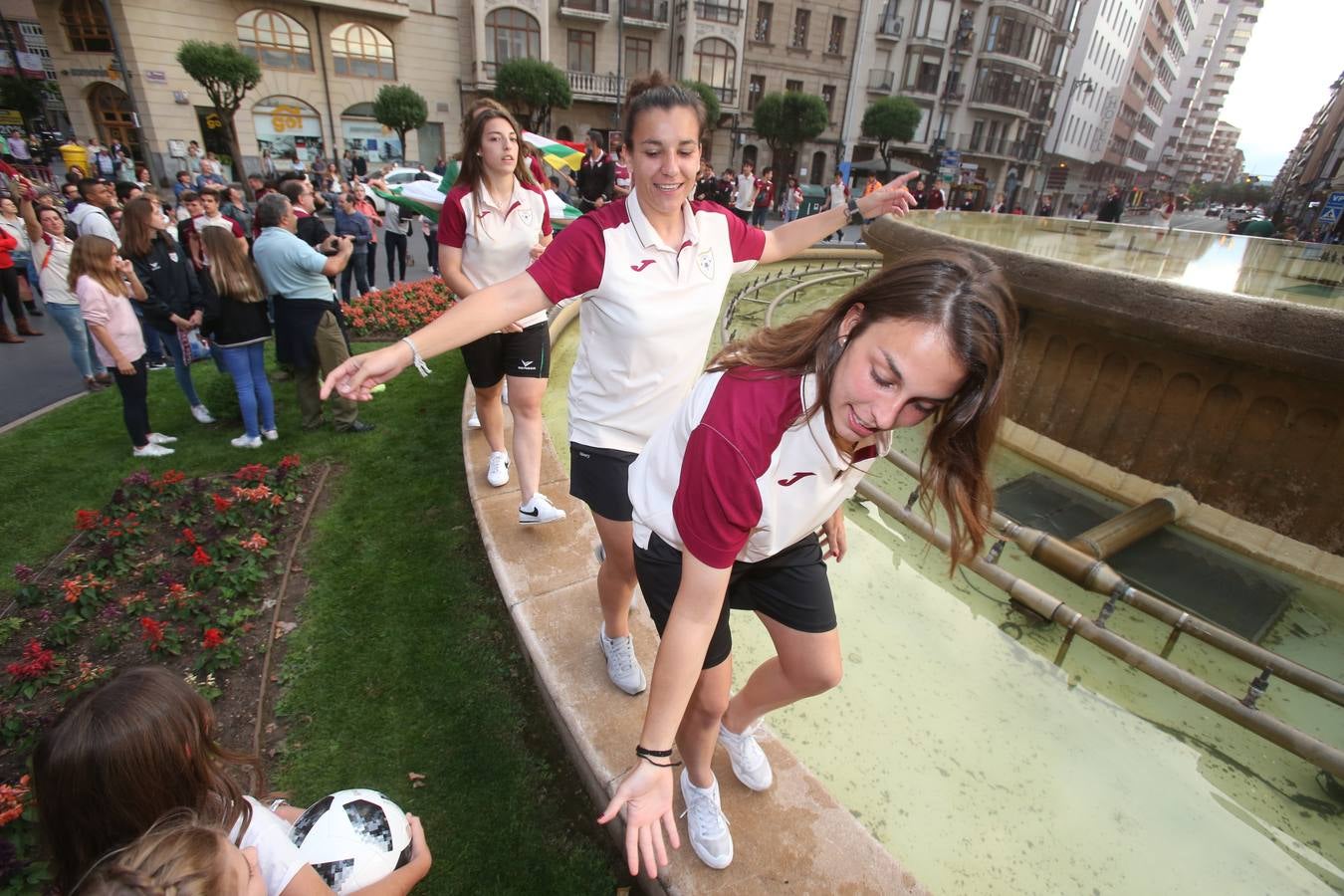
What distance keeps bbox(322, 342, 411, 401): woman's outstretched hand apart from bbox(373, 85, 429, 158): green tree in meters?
31.5

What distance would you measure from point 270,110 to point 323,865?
35.8 m

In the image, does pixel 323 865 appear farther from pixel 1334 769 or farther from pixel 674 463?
pixel 1334 769

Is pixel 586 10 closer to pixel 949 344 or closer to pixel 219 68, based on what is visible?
pixel 219 68

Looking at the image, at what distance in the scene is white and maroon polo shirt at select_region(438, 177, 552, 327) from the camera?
11.1 feet

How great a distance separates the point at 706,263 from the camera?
2.25 metres

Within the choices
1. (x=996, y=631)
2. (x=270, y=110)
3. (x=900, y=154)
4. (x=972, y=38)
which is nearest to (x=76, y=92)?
(x=270, y=110)

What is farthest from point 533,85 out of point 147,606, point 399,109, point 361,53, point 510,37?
point 147,606

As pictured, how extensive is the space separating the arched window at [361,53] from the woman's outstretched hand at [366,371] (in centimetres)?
3598

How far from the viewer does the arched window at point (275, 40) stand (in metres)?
28.0

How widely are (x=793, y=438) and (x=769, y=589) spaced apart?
0.58 metres

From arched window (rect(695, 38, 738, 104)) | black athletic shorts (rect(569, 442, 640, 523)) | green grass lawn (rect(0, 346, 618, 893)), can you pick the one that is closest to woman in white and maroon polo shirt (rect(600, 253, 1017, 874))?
black athletic shorts (rect(569, 442, 640, 523))

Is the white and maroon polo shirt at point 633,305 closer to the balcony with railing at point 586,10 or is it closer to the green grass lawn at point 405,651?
the green grass lawn at point 405,651

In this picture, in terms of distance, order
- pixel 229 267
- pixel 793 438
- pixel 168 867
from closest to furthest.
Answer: pixel 168 867
pixel 793 438
pixel 229 267

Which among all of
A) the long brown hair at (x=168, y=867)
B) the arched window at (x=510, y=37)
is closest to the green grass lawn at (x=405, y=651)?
the long brown hair at (x=168, y=867)
